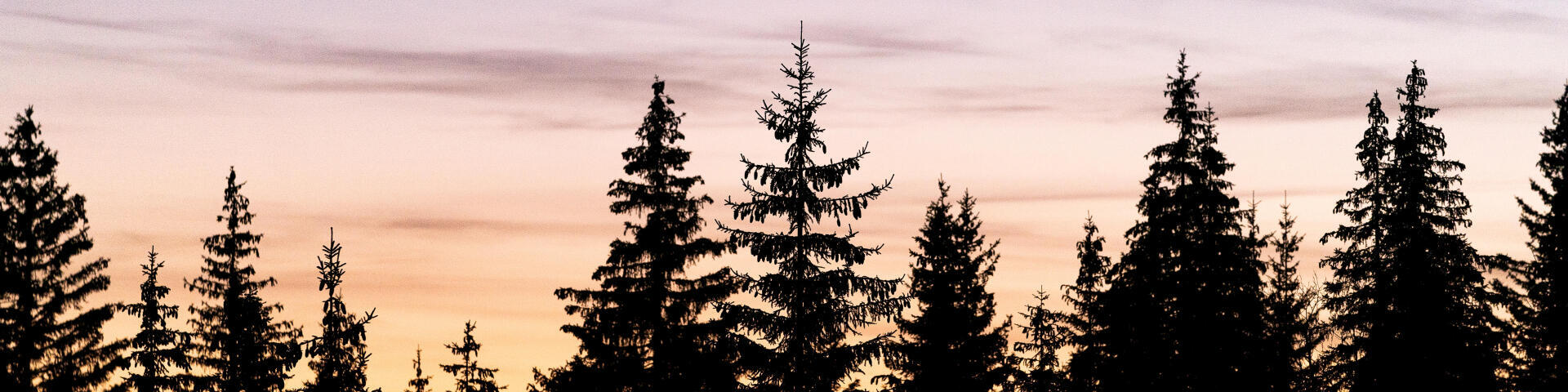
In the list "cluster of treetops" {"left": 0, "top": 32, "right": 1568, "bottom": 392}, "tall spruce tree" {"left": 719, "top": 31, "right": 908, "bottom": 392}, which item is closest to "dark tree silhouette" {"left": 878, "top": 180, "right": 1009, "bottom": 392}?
"cluster of treetops" {"left": 0, "top": 32, "right": 1568, "bottom": 392}

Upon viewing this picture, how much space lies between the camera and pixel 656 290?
116ft

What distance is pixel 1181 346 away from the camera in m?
33.8

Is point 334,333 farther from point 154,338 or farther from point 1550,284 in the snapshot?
point 1550,284

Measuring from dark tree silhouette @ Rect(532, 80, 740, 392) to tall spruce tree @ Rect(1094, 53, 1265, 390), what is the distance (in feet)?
37.1

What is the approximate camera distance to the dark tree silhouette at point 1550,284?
1553 inches

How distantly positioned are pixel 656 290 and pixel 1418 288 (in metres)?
20.1

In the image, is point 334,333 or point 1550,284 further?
point 1550,284

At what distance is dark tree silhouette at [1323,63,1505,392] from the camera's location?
33906 mm

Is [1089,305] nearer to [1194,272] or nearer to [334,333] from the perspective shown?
[1194,272]

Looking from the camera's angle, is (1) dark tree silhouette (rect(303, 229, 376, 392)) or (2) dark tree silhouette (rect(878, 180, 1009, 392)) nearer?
(1) dark tree silhouette (rect(303, 229, 376, 392))

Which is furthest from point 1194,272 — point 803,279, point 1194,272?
point 803,279

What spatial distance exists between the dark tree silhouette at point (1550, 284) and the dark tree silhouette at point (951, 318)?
50.2 feet

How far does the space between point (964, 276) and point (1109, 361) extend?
16.9 ft

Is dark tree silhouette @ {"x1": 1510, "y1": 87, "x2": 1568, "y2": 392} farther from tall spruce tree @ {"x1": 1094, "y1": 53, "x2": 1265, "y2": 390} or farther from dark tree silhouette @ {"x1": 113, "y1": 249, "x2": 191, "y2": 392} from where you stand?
dark tree silhouette @ {"x1": 113, "y1": 249, "x2": 191, "y2": 392}
